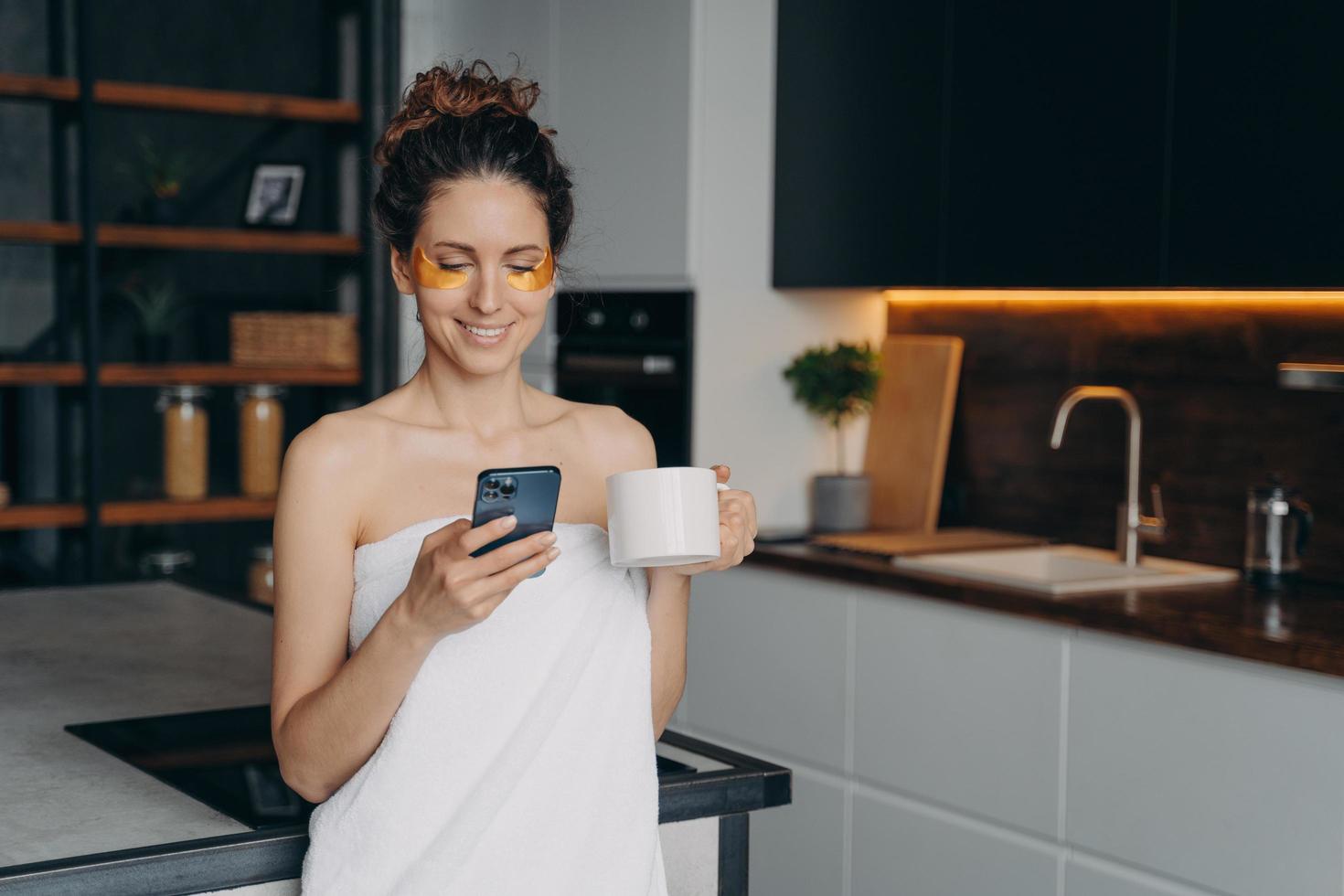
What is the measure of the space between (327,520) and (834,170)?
8.45 ft

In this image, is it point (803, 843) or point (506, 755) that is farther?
point (803, 843)

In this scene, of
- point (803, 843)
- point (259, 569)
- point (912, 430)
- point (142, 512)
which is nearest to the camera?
point (803, 843)

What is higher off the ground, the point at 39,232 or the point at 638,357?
the point at 39,232

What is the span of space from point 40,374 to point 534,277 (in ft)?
10.4

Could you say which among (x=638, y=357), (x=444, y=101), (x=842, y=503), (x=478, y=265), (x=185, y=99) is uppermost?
(x=185, y=99)

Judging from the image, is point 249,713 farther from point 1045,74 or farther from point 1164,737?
point 1045,74

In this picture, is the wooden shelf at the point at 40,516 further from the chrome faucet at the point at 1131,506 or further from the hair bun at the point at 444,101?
the hair bun at the point at 444,101

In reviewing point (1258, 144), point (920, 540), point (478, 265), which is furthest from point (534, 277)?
point (920, 540)

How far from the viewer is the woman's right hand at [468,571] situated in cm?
109

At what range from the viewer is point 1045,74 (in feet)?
10.4

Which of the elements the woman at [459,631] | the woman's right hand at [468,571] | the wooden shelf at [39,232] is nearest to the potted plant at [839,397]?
the wooden shelf at [39,232]

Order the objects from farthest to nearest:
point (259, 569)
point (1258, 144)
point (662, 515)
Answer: point (259, 569), point (1258, 144), point (662, 515)

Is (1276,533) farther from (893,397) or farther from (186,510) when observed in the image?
(186,510)

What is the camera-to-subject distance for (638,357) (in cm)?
376
